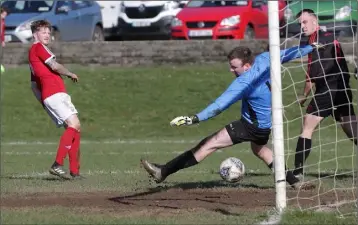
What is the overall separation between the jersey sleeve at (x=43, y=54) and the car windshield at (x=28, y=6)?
14521 mm

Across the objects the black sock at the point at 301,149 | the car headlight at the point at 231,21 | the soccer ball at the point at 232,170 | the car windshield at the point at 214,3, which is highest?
the soccer ball at the point at 232,170

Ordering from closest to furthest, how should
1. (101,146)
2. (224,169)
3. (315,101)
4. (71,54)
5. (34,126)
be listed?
(224,169) < (315,101) < (101,146) < (34,126) < (71,54)

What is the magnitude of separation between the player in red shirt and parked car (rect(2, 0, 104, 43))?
1364 centimetres

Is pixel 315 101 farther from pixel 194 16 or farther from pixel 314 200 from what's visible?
pixel 194 16

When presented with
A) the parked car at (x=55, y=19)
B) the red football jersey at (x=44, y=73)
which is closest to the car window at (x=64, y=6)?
the parked car at (x=55, y=19)

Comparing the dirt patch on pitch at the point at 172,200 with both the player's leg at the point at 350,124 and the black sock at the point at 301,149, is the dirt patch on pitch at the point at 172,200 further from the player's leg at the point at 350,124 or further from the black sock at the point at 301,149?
the player's leg at the point at 350,124

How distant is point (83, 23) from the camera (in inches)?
1094

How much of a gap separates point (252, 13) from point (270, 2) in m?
17.4

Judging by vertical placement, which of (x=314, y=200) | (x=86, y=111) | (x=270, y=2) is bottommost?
(x=86, y=111)

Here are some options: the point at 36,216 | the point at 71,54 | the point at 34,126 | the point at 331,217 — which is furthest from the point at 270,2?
the point at 71,54

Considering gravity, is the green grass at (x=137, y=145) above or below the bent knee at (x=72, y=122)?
below

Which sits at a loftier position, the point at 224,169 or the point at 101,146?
the point at 224,169

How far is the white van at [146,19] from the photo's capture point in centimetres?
2955

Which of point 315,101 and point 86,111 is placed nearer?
point 315,101
